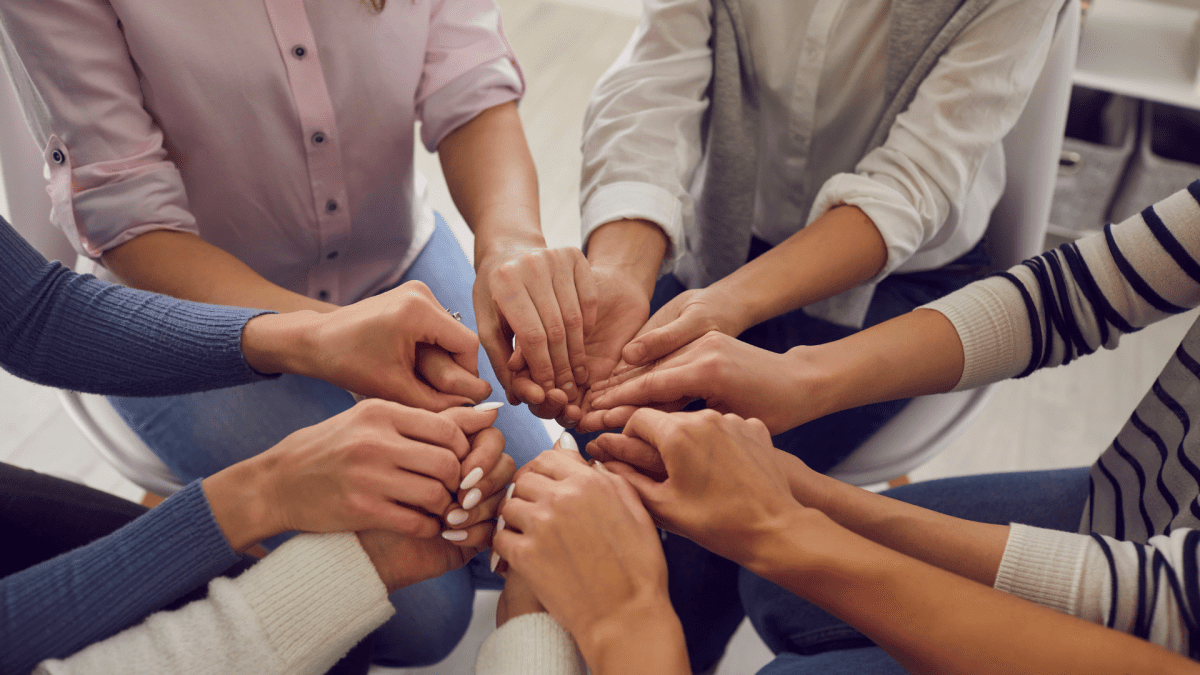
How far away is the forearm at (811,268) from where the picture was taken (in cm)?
102

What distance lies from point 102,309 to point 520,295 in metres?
Result: 0.48

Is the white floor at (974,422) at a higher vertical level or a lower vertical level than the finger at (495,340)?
lower

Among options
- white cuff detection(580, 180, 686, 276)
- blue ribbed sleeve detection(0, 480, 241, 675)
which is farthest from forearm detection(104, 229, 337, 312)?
white cuff detection(580, 180, 686, 276)

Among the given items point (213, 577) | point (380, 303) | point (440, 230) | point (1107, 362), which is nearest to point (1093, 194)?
point (1107, 362)

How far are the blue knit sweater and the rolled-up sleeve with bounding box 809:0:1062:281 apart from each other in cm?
81

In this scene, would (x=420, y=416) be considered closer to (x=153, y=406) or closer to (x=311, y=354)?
(x=311, y=354)

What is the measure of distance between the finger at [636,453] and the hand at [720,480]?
30mm

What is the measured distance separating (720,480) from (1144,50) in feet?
6.23

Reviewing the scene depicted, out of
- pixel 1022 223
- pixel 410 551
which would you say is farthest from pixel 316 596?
pixel 1022 223

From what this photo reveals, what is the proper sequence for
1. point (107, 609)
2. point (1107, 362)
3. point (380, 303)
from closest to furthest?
point (107, 609) → point (380, 303) → point (1107, 362)

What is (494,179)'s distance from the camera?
112cm

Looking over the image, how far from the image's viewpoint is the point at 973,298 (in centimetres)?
96

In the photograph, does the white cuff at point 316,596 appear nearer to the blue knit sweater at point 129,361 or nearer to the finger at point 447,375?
the blue knit sweater at point 129,361

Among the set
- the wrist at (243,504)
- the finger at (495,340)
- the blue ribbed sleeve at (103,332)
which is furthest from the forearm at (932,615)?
the blue ribbed sleeve at (103,332)
